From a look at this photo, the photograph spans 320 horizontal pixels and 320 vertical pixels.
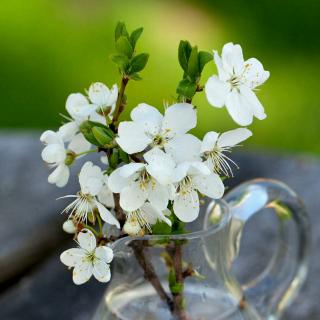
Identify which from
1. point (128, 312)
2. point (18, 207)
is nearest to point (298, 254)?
point (128, 312)

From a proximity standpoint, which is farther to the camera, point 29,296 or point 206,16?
point 206,16

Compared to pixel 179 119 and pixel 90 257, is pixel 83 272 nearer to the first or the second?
pixel 90 257

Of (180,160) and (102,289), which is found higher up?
(180,160)

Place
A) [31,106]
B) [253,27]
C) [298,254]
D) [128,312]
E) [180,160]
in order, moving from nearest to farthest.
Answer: [180,160]
[128,312]
[298,254]
[31,106]
[253,27]

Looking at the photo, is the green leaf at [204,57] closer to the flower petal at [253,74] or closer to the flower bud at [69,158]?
the flower petal at [253,74]

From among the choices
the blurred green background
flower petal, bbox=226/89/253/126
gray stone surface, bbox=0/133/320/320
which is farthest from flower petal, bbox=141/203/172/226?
the blurred green background

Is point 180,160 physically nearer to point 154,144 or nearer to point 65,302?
point 154,144

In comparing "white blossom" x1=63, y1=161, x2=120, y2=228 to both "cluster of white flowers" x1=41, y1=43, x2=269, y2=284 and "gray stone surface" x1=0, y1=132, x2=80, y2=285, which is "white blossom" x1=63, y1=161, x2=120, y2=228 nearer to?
"cluster of white flowers" x1=41, y1=43, x2=269, y2=284

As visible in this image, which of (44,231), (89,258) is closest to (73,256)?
(89,258)
